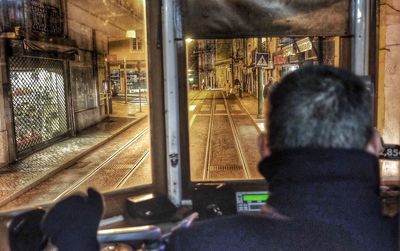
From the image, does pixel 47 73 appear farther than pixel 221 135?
No

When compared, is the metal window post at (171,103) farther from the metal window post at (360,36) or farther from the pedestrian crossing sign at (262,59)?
the pedestrian crossing sign at (262,59)

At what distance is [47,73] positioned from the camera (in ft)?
43.6

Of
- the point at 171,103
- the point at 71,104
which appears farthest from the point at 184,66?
the point at 71,104

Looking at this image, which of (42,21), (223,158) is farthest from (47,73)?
(223,158)

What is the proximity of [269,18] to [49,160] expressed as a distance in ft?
27.8

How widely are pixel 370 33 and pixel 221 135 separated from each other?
11.0m

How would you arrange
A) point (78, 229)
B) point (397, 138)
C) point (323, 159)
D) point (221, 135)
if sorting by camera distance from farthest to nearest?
point (221, 135) < point (397, 138) < point (78, 229) < point (323, 159)

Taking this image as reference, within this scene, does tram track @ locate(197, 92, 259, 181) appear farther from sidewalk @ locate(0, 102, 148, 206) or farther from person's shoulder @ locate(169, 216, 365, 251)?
person's shoulder @ locate(169, 216, 365, 251)

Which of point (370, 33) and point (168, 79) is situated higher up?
point (370, 33)

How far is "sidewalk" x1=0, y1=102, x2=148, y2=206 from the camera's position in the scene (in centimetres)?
830

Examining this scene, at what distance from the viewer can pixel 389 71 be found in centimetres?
475

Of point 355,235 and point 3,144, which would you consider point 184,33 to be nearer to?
point 355,235

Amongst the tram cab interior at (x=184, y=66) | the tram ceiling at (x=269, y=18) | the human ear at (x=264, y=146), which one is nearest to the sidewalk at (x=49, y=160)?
the tram cab interior at (x=184, y=66)

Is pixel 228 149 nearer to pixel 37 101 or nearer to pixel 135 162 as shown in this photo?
pixel 135 162
